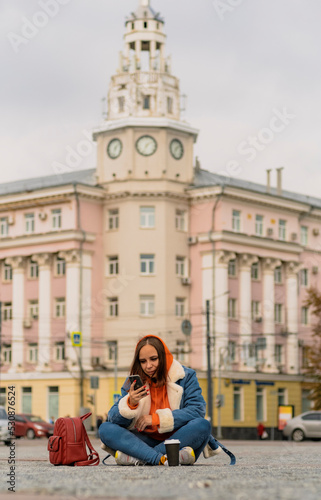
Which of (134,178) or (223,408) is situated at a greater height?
(134,178)

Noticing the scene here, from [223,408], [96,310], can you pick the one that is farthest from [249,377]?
[96,310]

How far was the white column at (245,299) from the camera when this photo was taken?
6600 cm

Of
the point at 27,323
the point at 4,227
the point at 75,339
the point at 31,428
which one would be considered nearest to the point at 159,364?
the point at 31,428

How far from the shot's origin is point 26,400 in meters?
65.9

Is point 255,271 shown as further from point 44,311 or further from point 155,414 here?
point 155,414

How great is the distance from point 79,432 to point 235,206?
5719 cm

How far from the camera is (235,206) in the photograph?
6712 centimetres

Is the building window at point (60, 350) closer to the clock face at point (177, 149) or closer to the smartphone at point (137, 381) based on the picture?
the clock face at point (177, 149)

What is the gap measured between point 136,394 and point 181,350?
54.2 m

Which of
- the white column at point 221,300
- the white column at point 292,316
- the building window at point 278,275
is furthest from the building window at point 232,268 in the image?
the white column at point 292,316

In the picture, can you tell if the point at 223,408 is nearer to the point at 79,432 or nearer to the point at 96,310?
the point at 96,310

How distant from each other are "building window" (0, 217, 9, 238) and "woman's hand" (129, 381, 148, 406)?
5958 centimetres

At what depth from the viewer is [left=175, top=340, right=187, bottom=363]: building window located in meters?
63.7

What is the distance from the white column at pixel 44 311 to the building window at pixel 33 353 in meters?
0.57
